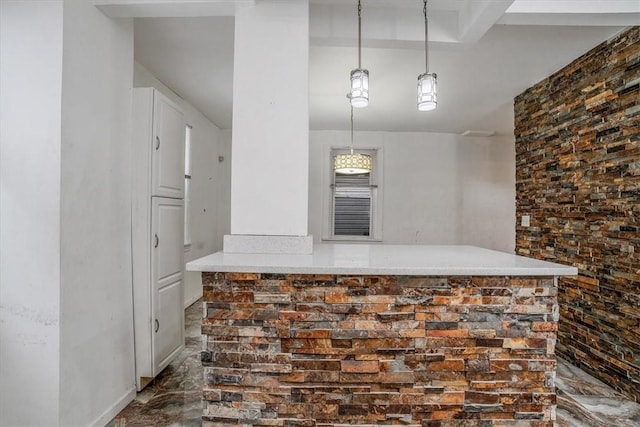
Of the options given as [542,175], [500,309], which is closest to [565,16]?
[542,175]

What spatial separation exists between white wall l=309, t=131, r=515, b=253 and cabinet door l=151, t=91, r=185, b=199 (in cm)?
315

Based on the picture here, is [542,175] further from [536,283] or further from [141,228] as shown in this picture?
[141,228]

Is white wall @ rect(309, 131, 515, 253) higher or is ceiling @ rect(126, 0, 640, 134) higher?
ceiling @ rect(126, 0, 640, 134)

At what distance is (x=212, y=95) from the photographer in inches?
153

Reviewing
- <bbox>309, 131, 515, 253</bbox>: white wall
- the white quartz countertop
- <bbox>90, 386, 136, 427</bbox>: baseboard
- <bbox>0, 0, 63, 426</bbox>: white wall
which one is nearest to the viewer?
the white quartz countertop

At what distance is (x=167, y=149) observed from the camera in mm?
2480

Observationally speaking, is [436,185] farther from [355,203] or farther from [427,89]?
[427,89]

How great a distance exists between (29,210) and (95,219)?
0.30 m

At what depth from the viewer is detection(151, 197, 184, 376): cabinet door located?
2334mm

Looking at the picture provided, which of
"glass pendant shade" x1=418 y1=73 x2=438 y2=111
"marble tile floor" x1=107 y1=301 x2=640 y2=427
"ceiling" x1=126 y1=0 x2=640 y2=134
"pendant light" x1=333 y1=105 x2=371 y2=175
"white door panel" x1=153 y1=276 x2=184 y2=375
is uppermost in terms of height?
"ceiling" x1=126 y1=0 x2=640 y2=134

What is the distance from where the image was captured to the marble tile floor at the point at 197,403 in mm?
2016

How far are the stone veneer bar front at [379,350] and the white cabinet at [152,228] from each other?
1.04m

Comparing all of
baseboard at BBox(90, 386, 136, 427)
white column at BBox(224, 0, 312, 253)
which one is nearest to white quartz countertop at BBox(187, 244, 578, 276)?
white column at BBox(224, 0, 312, 253)

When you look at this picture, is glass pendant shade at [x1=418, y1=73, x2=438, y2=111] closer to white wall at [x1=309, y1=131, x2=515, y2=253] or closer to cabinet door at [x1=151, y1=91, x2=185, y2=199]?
cabinet door at [x1=151, y1=91, x2=185, y2=199]
